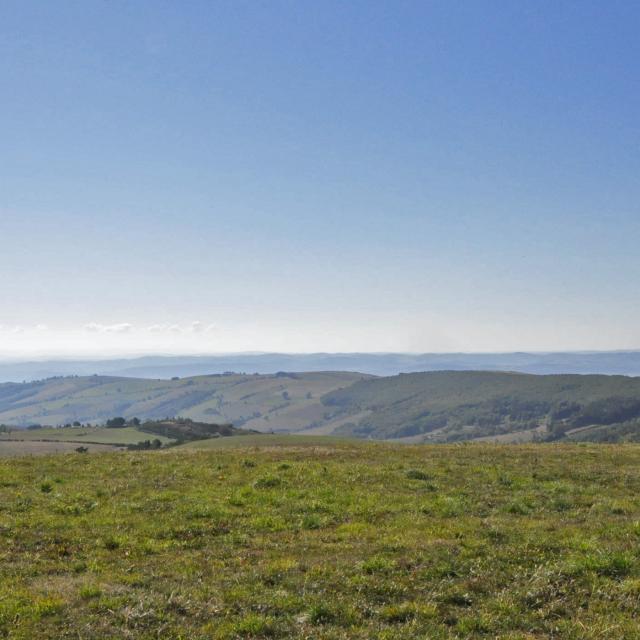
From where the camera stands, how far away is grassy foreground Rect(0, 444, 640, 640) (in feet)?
37.3

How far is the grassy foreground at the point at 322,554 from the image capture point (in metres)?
11.4

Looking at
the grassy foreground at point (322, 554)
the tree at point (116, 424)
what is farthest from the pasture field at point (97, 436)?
the grassy foreground at point (322, 554)

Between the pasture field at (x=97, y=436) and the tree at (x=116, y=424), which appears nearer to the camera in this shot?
the pasture field at (x=97, y=436)

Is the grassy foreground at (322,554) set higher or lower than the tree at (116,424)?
higher

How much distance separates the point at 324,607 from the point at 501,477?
1739 centimetres

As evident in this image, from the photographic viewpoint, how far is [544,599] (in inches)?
488

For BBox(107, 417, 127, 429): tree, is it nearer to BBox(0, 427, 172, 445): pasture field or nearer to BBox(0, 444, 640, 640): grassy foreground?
BBox(0, 427, 172, 445): pasture field

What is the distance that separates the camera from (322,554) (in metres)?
15.7

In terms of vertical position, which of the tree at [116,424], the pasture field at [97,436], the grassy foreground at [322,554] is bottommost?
the tree at [116,424]

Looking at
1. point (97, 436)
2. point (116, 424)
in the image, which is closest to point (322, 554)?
point (97, 436)

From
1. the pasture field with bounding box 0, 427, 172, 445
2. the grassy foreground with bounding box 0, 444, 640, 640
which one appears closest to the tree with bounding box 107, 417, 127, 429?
the pasture field with bounding box 0, 427, 172, 445

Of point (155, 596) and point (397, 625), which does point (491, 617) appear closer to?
point (397, 625)

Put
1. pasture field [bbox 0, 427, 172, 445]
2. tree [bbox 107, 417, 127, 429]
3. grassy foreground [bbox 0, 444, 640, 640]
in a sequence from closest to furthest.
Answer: grassy foreground [bbox 0, 444, 640, 640], pasture field [bbox 0, 427, 172, 445], tree [bbox 107, 417, 127, 429]

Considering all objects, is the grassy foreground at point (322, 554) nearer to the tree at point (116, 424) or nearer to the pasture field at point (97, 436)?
the pasture field at point (97, 436)
